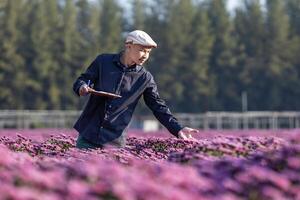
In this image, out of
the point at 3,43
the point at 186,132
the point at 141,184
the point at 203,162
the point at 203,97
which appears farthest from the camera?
the point at 203,97

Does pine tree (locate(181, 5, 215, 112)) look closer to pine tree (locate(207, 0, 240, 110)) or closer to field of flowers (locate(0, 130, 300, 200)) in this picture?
pine tree (locate(207, 0, 240, 110))

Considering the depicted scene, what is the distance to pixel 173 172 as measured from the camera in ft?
12.6

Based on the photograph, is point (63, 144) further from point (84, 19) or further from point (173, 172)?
point (84, 19)

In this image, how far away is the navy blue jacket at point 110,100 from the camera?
7.45 m

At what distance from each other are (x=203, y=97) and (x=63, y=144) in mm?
52718

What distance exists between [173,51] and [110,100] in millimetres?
52966

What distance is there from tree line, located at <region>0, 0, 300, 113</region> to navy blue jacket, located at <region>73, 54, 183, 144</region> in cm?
4899

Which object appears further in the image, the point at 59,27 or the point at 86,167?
the point at 59,27

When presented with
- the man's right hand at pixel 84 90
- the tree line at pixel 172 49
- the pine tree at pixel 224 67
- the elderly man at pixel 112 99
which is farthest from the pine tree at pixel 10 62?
the man's right hand at pixel 84 90

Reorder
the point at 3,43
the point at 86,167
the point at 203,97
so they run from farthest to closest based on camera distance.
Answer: the point at 203,97, the point at 3,43, the point at 86,167

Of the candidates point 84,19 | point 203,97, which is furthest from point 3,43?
point 203,97

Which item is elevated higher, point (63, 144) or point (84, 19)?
point (84, 19)

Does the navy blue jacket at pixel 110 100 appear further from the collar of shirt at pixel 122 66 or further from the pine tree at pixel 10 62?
the pine tree at pixel 10 62

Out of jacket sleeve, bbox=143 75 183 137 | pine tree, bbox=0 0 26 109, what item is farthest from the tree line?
jacket sleeve, bbox=143 75 183 137
